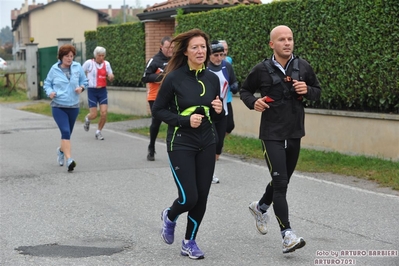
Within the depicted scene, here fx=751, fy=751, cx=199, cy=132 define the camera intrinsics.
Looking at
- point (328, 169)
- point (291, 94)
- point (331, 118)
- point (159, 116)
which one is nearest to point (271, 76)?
point (291, 94)

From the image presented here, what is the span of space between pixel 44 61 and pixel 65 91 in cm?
1810

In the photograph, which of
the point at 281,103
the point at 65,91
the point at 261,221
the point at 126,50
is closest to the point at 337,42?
the point at 65,91

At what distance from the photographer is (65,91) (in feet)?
35.8

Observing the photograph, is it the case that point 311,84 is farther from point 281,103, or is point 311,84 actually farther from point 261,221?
point 261,221

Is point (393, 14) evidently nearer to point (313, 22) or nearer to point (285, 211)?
point (313, 22)

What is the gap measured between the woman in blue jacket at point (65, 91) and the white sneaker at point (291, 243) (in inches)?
212

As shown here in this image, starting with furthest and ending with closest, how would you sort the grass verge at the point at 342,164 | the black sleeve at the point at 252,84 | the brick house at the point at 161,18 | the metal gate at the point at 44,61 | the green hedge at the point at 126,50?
the metal gate at the point at 44,61 → the green hedge at the point at 126,50 → the brick house at the point at 161,18 → the grass verge at the point at 342,164 → the black sleeve at the point at 252,84

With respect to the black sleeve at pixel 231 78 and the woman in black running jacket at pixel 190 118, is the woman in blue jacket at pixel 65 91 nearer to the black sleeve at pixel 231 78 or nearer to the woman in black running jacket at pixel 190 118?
the black sleeve at pixel 231 78

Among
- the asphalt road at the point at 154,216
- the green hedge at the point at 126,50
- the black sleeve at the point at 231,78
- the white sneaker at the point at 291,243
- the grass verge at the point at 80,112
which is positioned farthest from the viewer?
the green hedge at the point at 126,50

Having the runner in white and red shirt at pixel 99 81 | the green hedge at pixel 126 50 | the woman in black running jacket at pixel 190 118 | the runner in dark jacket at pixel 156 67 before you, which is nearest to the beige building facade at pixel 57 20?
the green hedge at pixel 126 50

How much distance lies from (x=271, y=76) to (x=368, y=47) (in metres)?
5.57

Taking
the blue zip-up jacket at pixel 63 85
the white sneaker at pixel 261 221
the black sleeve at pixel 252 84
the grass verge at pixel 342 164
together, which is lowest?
the grass verge at pixel 342 164

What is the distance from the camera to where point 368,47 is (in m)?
11.5

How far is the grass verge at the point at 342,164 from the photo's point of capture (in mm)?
10062
